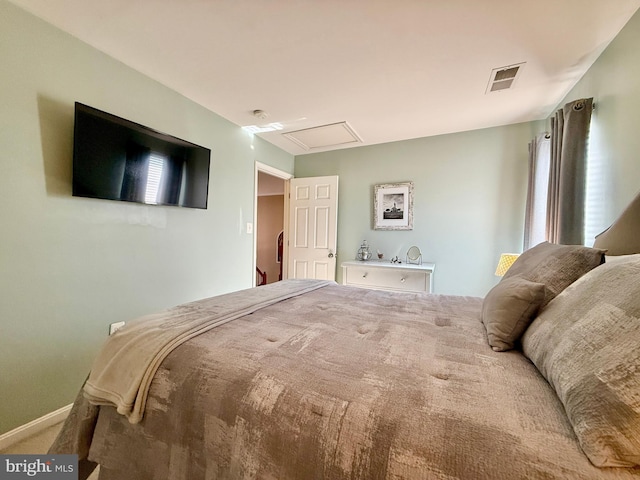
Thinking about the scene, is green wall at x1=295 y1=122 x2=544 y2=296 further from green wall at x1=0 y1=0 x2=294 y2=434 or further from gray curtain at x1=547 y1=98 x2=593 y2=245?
green wall at x1=0 y1=0 x2=294 y2=434

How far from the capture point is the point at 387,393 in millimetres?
699

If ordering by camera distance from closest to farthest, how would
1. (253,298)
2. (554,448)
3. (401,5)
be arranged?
(554,448) → (401,5) → (253,298)

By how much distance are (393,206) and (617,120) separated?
2.08 m

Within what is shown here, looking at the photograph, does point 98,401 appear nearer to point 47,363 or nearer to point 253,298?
point 253,298

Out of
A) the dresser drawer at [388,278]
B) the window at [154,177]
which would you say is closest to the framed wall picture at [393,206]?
the dresser drawer at [388,278]

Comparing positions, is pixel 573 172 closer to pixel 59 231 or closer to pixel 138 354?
pixel 138 354

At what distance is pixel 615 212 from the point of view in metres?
1.59

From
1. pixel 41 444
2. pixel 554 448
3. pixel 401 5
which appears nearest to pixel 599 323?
pixel 554 448

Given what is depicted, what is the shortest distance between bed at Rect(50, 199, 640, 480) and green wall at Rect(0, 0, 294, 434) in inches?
37.0

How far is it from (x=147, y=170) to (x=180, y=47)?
2.94 feet

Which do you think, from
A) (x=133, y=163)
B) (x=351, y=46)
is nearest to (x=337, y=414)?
(x=351, y=46)

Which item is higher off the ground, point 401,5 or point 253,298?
point 401,5

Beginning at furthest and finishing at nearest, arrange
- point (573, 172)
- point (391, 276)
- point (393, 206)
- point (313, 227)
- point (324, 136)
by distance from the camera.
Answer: point (313, 227)
point (393, 206)
point (324, 136)
point (391, 276)
point (573, 172)

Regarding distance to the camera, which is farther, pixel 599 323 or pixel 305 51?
pixel 305 51
